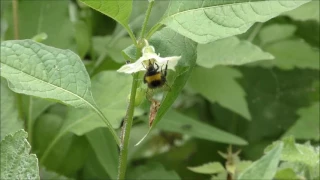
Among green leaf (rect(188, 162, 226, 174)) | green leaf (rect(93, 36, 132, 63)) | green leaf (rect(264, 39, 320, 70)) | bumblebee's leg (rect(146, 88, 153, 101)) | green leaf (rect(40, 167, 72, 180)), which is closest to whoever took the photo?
bumblebee's leg (rect(146, 88, 153, 101))

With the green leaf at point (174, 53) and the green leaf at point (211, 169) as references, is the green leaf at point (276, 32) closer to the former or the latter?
the green leaf at point (211, 169)

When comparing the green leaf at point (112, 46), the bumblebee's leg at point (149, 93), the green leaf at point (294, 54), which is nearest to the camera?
the bumblebee's leg at point (149, 93)

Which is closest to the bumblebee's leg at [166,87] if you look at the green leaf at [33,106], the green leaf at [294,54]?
the green leaf at [33,106]

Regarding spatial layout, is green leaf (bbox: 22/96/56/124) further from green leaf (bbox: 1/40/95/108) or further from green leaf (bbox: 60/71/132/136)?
green leaf (bbox: 1/40/95/108)

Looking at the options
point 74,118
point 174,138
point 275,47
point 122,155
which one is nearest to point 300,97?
point 275,47

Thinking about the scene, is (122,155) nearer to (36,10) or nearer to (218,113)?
(36,10)

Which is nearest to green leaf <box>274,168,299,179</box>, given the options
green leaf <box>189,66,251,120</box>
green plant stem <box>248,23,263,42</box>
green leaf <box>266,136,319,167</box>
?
green leaf <box>266,136,319,167</box>

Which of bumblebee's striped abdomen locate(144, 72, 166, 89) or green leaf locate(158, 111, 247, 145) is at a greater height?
bumblebee's striped abdomen locate(144, 72, 166, 89)
